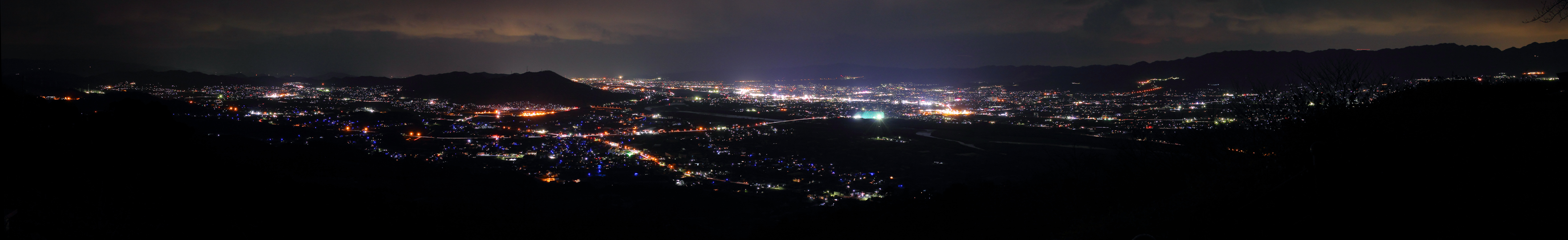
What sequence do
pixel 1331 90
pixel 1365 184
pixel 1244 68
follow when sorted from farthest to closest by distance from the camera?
pixel 1244 68 → pixel 1331 90 → pixel 1365 184

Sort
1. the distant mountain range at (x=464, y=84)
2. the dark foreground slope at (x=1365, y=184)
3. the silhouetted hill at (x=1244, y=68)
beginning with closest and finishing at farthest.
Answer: the dark foreground slope at (x=1365, y=184), the silhouetted hill at (x=1244, y=68), the distant mountain range at (x=464, y=84)

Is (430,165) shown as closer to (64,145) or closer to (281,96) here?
(64,145)

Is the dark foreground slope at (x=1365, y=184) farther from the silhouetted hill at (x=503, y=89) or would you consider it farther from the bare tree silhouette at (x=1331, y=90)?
the silhouetted hill at (x=503, y=89)

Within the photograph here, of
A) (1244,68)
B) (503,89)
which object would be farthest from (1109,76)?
(503,89)

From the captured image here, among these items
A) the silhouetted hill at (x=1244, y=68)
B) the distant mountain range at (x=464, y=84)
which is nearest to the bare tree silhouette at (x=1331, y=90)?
the silhouetted hill at (x=1244, y=68)

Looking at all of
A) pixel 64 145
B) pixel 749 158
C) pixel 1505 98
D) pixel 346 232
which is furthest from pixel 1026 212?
pixel 749 158

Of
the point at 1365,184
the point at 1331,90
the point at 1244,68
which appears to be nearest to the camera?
the point at 1365,184

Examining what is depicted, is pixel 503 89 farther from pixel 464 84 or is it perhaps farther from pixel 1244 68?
pixel 1244 68

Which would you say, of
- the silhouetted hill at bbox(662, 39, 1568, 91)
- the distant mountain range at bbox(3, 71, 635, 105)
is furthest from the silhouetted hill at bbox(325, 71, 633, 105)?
the silhouetted hill at bbox(662, 39, 1568, 91)
